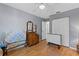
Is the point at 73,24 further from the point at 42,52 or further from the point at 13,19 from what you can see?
the point at 13,19

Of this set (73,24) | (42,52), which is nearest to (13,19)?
(42,52)

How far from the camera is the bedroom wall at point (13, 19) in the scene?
172 cm

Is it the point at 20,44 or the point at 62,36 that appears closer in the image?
the point at 20,44

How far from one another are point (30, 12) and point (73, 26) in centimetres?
120

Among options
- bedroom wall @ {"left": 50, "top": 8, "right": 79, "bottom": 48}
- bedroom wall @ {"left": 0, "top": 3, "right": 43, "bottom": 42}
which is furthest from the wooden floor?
bedroom wall @ {"left": 0, "top": 3, "right": 43, "bottom": 42}

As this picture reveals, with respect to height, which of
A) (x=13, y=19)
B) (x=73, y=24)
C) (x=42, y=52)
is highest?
(x=13, y=19)

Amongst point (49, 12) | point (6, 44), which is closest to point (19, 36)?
point (6, 44)

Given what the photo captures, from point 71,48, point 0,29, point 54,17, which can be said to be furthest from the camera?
point 54,17

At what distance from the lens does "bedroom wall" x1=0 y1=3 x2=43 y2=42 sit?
1722mm

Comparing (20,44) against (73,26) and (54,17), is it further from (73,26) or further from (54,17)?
(73,26)

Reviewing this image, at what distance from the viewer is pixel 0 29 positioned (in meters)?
1.79

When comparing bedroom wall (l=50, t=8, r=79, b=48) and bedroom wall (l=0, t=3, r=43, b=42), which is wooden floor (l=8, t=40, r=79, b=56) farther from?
bedroom wall (l=0, t=3, r=43, b=42)

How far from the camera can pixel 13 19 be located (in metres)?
1.82

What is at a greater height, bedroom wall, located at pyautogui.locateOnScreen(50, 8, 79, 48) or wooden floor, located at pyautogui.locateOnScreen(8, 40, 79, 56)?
bedroom wall, located at pyautogui.locateOnScreen(50, 8, 79, 48)
